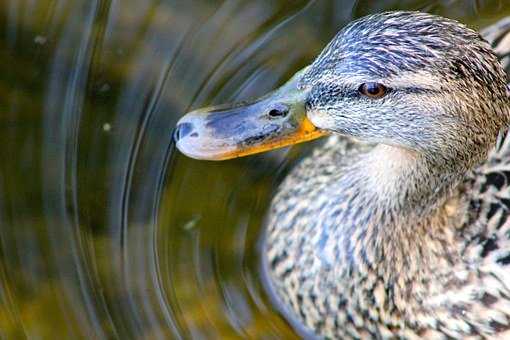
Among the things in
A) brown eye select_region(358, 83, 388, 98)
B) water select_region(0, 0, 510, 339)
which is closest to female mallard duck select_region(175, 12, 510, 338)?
brown eye select_region(358, 83, 388, 98)

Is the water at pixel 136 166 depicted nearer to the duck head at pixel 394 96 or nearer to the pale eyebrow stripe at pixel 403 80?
the duck head at pixel 394 96

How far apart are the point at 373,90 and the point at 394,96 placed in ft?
0.18

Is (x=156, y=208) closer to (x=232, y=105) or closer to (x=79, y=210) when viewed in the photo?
(x=79, y=210)

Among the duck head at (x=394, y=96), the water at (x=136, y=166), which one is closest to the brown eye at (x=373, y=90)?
the duck head at (x=394, y=96)

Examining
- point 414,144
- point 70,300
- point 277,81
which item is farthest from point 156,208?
point 414,144

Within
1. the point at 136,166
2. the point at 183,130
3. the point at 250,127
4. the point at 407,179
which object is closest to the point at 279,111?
the point at 250,127

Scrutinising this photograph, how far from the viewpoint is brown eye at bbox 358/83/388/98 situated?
246 cm

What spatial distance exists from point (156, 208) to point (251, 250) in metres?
0.35

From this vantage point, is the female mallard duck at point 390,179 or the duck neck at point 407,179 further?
the duck neck at point 407,179

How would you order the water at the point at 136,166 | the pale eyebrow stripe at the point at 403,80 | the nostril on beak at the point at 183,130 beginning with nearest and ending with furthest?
the pale eyebrow stripe at the point at 403,80, the nostril on beak at the point at 183,130, the water at the point at 136,166

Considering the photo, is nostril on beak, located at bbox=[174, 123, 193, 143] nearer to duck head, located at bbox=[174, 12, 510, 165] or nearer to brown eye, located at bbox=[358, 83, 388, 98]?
duck head, located at bbox=[174, 12, 510, 165]

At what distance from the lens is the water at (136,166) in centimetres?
322

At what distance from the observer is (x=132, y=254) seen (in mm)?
3285

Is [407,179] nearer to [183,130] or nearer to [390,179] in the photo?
[390,179]
